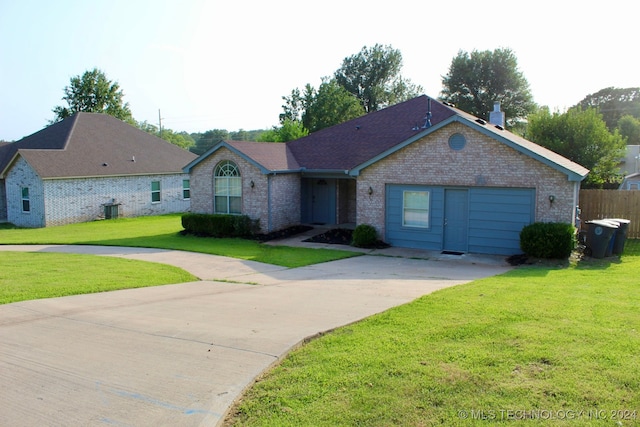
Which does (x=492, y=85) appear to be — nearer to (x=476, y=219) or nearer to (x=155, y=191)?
(x=155, y=191)

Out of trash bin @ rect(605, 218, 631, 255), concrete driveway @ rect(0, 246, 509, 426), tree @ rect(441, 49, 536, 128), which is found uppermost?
tree @ rect(441, 49, 536, 128)

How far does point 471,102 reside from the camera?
62.9m

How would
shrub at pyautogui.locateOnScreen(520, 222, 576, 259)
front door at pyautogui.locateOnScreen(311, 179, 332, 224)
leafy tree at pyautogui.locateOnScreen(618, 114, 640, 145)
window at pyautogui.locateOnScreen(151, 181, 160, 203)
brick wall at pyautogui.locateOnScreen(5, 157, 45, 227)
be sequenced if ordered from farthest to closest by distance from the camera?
leafy tree at pyautogui.locateOnScreen(618, 114, 640, 145)
window at pyautogui.locateOnScreen(151, 181, 160, 203)
brick wall at pyautogui.locateOnScreen(5, 157, 45, 227)
front door at pyautogui.locateOnScreen(311, 179, 332, 224)
shrub at pyautogui.locateOnScreen(520, 222, 576, 259)

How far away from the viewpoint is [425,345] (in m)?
6.65

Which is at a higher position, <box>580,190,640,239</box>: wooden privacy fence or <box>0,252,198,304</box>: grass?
<box>580,190,640,239</box>: wooden privacy fence

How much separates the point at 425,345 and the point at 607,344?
6.92 ft

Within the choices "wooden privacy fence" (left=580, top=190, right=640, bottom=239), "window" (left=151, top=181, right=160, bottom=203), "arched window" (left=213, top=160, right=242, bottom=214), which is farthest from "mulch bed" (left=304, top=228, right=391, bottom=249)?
"window" (left=151, top=181, right=160, bottom=203)

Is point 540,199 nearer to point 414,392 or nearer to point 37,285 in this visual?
point 414,392

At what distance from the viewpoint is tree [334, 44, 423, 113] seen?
247ft

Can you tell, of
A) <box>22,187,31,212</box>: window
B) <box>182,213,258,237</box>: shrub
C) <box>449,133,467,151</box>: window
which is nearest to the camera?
<box>449,133,467,151</box>: window

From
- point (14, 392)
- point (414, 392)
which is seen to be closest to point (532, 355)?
point (414, 392)

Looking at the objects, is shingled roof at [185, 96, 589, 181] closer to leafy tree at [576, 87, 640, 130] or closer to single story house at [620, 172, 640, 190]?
single story house at [620, 172, 640, 190]

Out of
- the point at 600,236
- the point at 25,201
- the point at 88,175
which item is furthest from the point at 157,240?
the point at 600,236

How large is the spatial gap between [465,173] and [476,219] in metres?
1.53
